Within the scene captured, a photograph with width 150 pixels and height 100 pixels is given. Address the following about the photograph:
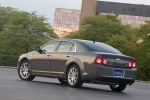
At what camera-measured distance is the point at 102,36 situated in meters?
59.9

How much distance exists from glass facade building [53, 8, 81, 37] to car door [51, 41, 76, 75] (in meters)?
136

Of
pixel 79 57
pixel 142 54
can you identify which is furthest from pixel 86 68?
pixel 142 54

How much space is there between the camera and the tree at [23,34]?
205 ft

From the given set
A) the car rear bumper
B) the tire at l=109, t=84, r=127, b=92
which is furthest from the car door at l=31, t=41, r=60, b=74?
the tire at l=109, t=84, r=127, b=92

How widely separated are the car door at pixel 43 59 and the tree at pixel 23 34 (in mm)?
47482

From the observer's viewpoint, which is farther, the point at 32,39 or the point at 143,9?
the point at 143,9

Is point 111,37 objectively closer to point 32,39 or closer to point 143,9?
point 32,39

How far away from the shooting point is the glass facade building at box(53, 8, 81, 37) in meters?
150

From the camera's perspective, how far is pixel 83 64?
1244cm

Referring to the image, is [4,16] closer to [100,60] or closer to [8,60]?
[8,60]

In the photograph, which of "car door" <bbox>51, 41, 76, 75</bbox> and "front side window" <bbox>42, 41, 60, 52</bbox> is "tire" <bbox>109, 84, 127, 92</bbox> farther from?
"front side window" <bbox>42, 41, 60, 52</bbox>

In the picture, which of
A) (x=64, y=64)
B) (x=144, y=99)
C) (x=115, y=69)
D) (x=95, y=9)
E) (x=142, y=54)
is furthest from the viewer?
(x=95, y=9)

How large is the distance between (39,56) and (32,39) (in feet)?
159

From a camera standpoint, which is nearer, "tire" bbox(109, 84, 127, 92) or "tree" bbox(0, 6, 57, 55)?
"tire" bbox(109, 84, 127, 92)
